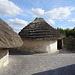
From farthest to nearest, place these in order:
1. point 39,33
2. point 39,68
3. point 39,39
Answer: point 39,33
point 39,39
point 39,68

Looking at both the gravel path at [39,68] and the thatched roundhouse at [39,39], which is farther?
the thatched roundhouse at [39,39]

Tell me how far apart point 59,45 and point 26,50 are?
23.7ft

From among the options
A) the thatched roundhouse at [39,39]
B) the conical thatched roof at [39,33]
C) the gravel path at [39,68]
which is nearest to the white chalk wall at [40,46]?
the thatched roundhouse at [39,39]

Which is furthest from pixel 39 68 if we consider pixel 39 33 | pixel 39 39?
pixel 39 33

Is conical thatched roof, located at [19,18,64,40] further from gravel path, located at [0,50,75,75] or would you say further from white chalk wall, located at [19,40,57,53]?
gravel path, located at [0,50,75,75]

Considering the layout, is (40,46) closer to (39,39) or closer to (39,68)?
(39,39)

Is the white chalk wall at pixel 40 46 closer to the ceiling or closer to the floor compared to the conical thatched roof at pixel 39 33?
closer to the floor

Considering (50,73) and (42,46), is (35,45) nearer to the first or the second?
(42,46)

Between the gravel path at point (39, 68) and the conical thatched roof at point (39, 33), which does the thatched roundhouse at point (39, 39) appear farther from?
the gravel path at point (39, 68)

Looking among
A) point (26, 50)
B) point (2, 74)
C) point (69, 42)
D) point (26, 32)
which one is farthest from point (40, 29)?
point (2, 74)

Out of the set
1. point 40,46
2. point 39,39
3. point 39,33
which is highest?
point 39,33

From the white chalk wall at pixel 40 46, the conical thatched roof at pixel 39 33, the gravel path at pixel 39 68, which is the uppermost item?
the conical thatched roof at pixel 39 33


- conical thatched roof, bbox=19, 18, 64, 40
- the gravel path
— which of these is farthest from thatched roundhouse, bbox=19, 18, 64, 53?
the gravel path

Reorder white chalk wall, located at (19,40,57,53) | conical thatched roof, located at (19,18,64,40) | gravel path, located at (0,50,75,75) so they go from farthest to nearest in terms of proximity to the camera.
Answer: white chalk wall, located at (19,40,57,53) < conical thatched roof, located at (19,18,64,40) < gravel path, located at (0,50,75,75)
